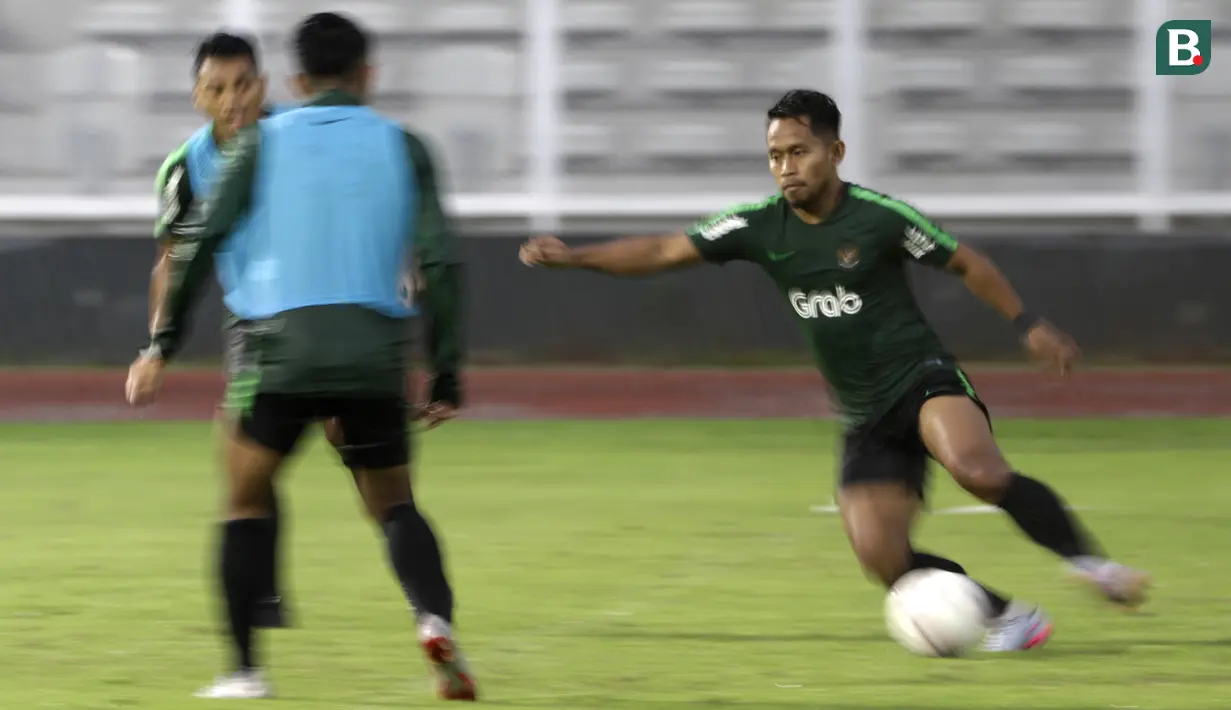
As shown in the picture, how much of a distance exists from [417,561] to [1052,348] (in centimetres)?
189

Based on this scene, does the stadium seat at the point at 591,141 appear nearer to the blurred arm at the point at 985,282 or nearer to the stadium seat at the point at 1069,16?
the stadium seat at the point at 1069,16

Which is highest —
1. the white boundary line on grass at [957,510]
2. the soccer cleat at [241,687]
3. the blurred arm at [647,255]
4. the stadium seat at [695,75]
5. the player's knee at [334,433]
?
the blurred arm at [647,255]

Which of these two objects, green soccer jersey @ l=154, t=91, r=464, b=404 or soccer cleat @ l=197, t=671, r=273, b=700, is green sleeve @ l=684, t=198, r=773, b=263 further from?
soccer cleat @ l=197, t=671, r=273, b=700

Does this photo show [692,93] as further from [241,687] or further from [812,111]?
[241,687]

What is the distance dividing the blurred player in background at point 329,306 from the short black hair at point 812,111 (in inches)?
49.0

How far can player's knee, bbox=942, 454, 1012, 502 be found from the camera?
6.38 meters

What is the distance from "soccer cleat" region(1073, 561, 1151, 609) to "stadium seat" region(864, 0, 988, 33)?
13.9 meters

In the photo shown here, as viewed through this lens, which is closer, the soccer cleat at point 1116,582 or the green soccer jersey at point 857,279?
the soccer cleat at point 1116,582

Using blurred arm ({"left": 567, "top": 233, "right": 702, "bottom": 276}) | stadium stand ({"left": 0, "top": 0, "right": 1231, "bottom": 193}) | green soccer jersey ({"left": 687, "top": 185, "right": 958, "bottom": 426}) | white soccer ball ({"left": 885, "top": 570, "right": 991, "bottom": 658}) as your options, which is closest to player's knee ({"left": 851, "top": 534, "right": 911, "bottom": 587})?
white soccer ball ({"left": 885, "top": 570, "right": 991, "bottom": 658})

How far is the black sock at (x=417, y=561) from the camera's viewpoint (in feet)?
18.7

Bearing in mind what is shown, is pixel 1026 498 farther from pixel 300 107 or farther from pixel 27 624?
pixel 27 624

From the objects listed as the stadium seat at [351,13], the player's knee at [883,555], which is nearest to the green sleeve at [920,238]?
the player's knee at [883,555]

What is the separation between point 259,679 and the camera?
593 cm

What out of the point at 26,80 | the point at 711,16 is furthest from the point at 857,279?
the point at 26,80
